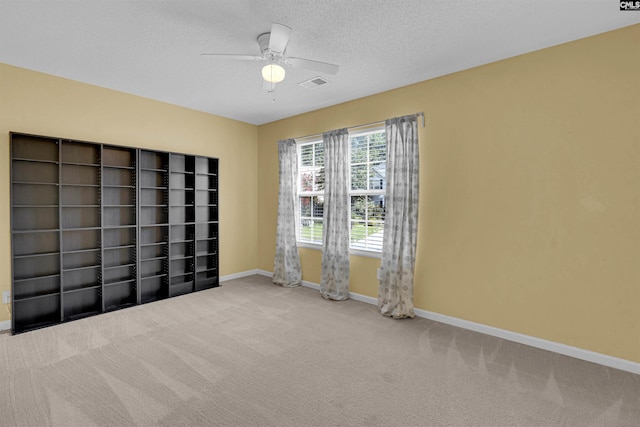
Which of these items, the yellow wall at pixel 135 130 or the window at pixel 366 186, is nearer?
the yellow wall at pixel 135 130

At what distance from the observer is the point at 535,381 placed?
2400 millimetres

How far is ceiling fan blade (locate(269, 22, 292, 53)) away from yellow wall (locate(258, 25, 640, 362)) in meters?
1.95

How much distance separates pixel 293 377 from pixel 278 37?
2.71 metres

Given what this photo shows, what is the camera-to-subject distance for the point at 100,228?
376 centimetres

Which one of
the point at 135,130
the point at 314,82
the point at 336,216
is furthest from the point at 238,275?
the point at 314,82

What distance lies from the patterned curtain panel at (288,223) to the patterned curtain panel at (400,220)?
5.62 ft

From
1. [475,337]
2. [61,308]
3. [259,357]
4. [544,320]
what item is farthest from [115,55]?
[544,320]

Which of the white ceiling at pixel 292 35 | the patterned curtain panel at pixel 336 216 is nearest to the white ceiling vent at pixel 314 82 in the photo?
the white ceiling at pixel 292 35

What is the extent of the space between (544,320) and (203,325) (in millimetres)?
3543

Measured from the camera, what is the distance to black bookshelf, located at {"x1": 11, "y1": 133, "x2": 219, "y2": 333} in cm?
336

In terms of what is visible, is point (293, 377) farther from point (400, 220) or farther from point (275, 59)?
point (275, 59)

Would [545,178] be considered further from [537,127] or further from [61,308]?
[61,308]

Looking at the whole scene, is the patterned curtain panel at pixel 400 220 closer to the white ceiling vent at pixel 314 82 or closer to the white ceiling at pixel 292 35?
the white ceiling at pixel 292 35

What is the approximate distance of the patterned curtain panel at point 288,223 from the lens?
511 cm
